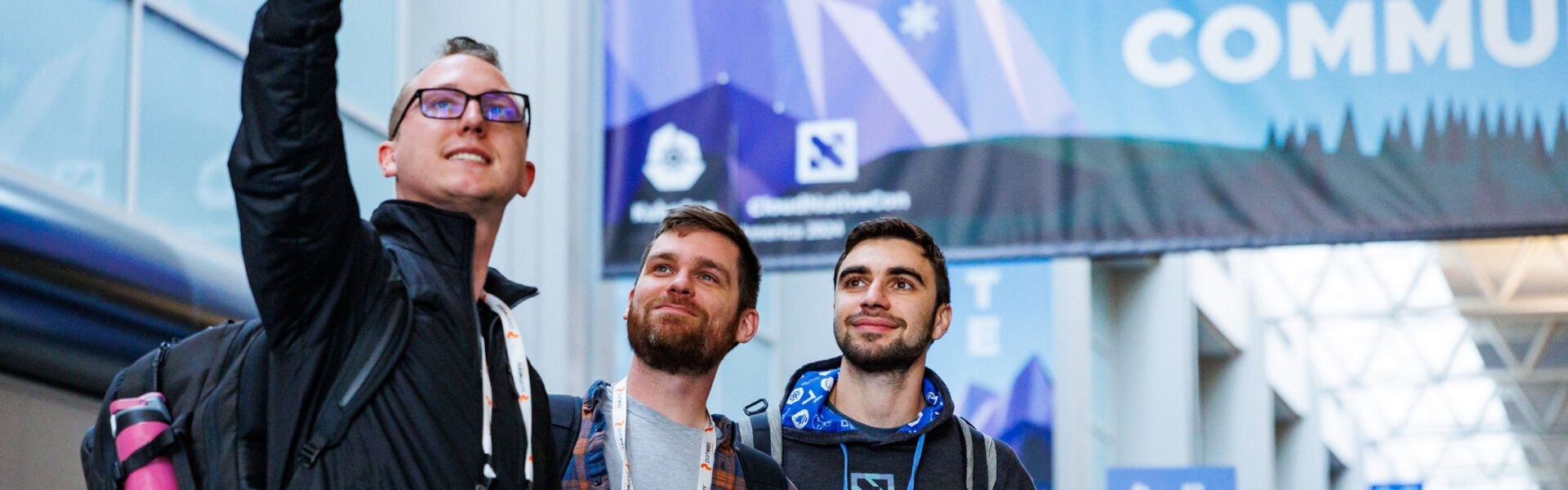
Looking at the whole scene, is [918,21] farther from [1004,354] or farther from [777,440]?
[1004,354]

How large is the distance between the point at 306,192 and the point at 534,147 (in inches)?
297

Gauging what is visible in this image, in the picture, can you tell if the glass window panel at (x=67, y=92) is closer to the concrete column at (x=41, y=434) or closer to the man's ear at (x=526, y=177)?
the concrete column at (x=41, y=434)

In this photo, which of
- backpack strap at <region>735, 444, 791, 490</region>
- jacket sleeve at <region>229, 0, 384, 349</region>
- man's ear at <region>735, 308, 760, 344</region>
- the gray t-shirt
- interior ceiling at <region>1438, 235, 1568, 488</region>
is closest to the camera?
jacket sleeve at <region>229, 0, 384, 349</region>

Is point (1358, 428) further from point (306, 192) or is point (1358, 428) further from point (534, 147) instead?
point (306, 192)

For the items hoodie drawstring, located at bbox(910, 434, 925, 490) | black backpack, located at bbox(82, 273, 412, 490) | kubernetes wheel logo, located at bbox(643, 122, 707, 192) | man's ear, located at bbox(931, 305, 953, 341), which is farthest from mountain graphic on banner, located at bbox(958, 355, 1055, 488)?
black backpack, located at bbox(82, 273, 412, 490)

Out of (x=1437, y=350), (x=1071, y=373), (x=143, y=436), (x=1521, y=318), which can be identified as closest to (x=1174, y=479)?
(x=1071, y=373)

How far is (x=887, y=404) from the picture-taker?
15.1 feet

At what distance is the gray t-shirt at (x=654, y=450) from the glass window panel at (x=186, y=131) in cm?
350

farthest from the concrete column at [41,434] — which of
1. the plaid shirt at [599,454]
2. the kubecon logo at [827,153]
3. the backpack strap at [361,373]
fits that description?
the kubecon logo at [827,153]

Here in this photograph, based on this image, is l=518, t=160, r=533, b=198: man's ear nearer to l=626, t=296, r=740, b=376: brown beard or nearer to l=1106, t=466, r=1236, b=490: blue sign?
l=626, t=296, r=740, b=376: brown beard

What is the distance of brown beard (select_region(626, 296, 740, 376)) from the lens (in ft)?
12.8

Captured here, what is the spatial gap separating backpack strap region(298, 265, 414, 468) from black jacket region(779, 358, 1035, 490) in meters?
2.18

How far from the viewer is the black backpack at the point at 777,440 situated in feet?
14.7

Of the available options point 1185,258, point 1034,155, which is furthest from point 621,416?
point 1185,258
